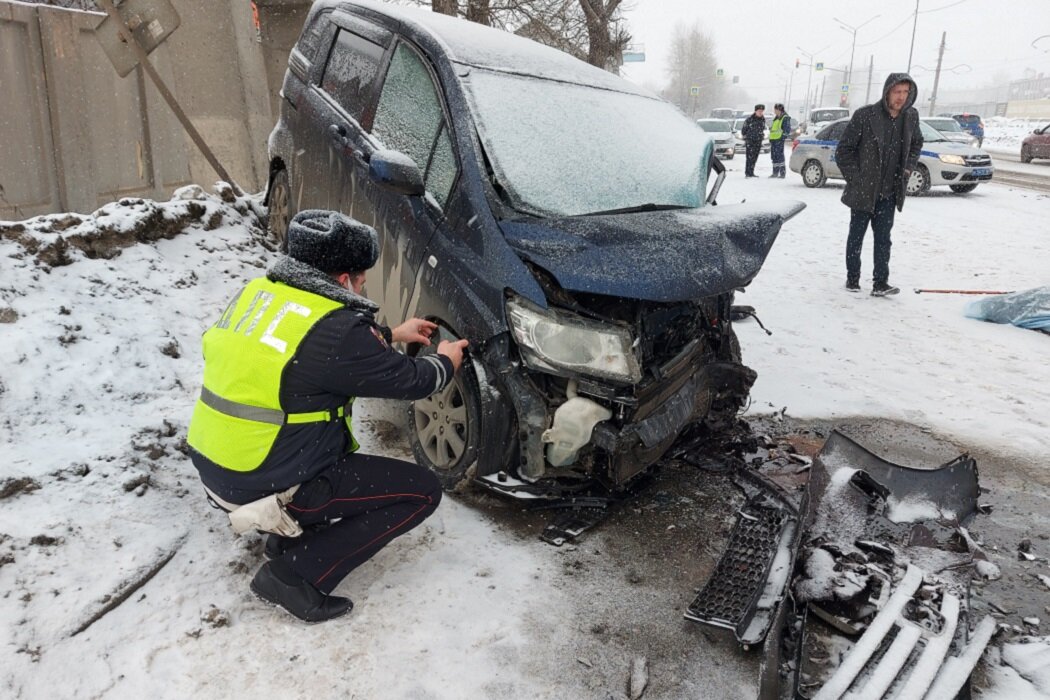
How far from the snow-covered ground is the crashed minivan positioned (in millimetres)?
506

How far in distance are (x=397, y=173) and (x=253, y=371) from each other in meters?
1.19

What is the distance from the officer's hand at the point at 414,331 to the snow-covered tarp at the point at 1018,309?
5.49 metres

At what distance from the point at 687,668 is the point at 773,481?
1429 mm

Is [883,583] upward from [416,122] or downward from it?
downward

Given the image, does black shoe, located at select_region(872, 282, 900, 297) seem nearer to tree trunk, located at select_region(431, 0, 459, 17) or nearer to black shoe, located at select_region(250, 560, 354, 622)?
black shoe, located at select_region(250, 560, 354, 622)

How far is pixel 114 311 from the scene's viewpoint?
3.98m

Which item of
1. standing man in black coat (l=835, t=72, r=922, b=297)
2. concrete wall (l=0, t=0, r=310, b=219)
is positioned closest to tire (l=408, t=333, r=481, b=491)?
standing man in black coat (l=835, t=72, r=922, b=297)

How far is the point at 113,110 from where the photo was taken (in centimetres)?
755

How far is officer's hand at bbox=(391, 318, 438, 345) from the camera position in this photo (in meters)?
3.03

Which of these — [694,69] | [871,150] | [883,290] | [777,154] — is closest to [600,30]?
[777,154]

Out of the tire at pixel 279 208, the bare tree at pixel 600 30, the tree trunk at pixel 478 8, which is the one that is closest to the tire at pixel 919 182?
the bare tree at pixel 600 30

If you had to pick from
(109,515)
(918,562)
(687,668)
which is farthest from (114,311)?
(918,562)

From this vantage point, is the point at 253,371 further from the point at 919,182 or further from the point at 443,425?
the point at 919,182

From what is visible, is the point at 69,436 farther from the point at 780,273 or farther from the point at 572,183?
the point at 780,273
